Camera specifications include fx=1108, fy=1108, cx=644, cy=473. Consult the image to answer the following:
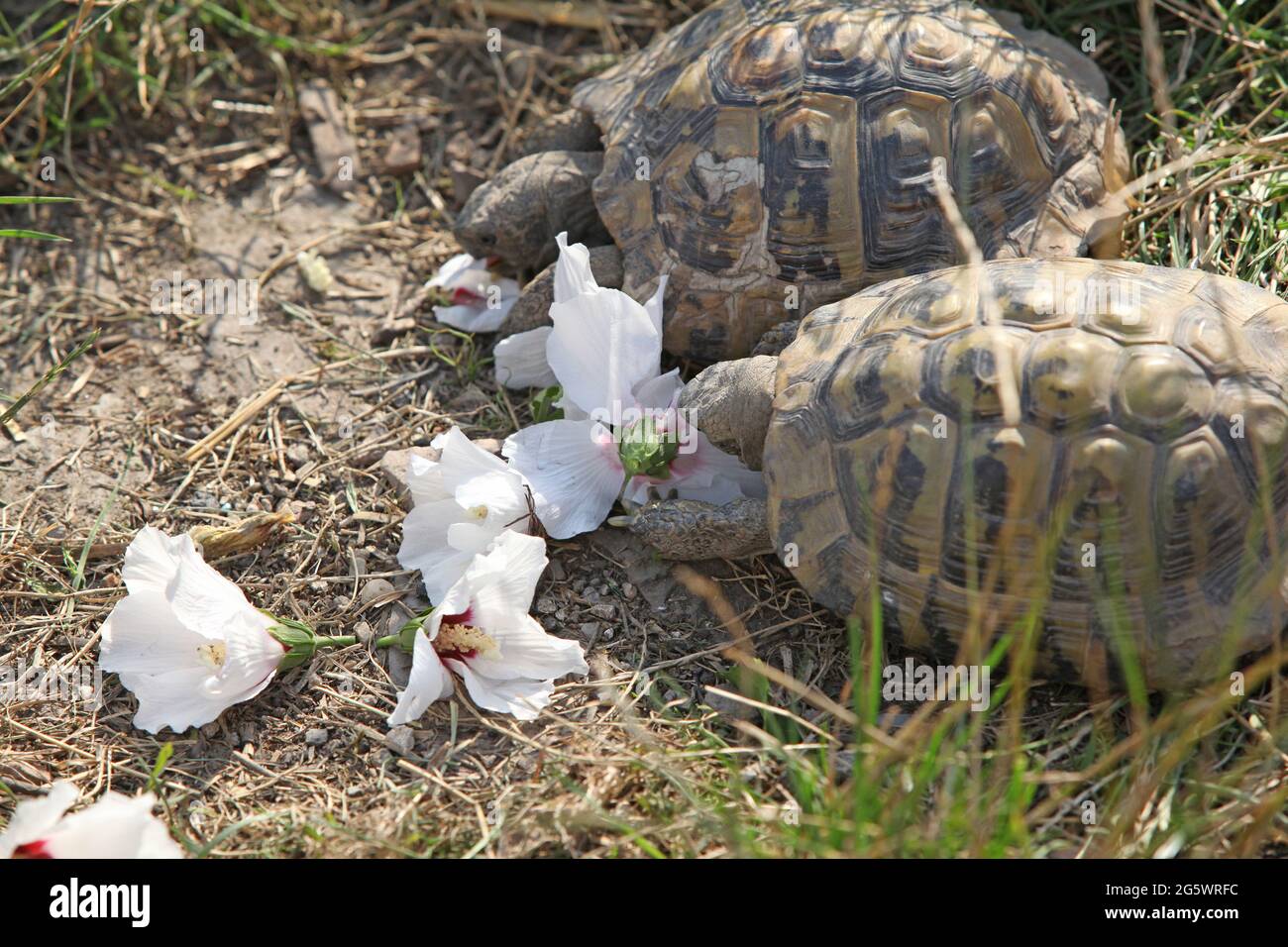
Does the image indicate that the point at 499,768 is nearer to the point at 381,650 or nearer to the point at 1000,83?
the point at 381,650

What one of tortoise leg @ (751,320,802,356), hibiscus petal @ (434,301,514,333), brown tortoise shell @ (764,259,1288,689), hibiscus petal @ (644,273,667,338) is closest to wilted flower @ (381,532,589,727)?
brown tortoise shell @ (764,259,1288,689)

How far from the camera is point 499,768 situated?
2621mm

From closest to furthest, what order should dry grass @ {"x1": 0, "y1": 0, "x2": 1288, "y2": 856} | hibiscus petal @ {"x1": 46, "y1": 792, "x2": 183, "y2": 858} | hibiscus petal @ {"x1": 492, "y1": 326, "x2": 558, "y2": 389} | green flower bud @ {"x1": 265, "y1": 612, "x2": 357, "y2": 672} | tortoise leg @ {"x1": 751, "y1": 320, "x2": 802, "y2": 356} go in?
hibiscus petal @ {"x1": 46, "y1": 792, "x2": 183, "y2": 858}
dry grass @ {"x1": 0, "y1": 0, "x2": 1288, "y2": 856}
green flower bud @ {"x1": 265, "y1": 612, "x2": 357, "y2": 672}
tortoise leg @ {"x1": 751, "y1": 320, "x2": 802, "y2": 356}
hibiscus petal @ {"x1": 492, "y1": 326, "x2": 558, "y2": 389}

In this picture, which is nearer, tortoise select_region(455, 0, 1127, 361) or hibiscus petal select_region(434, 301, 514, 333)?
tortoise select_region(455, 0, 1127, 361)

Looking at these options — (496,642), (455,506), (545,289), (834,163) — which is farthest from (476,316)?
(496,642)

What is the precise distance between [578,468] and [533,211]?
1.07 m

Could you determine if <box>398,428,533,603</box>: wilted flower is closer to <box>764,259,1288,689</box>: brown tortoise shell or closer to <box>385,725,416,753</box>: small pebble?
<box>385,725,416,753</box>: small pebble

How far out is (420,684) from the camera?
2615 millimetres

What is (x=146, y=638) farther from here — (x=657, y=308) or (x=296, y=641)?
(x=657, y=308)

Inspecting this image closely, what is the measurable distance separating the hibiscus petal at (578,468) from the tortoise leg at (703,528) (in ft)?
0.43

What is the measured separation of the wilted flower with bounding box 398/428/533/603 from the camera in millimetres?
2902

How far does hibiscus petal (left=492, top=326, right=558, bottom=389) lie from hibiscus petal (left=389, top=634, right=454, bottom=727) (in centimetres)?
109

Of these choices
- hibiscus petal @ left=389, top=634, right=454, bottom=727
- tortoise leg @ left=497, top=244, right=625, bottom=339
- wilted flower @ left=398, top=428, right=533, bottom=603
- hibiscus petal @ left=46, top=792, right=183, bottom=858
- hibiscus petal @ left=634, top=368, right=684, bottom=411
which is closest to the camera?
hibiscus petal @ left=46, top=792, right=183, bottom=858
